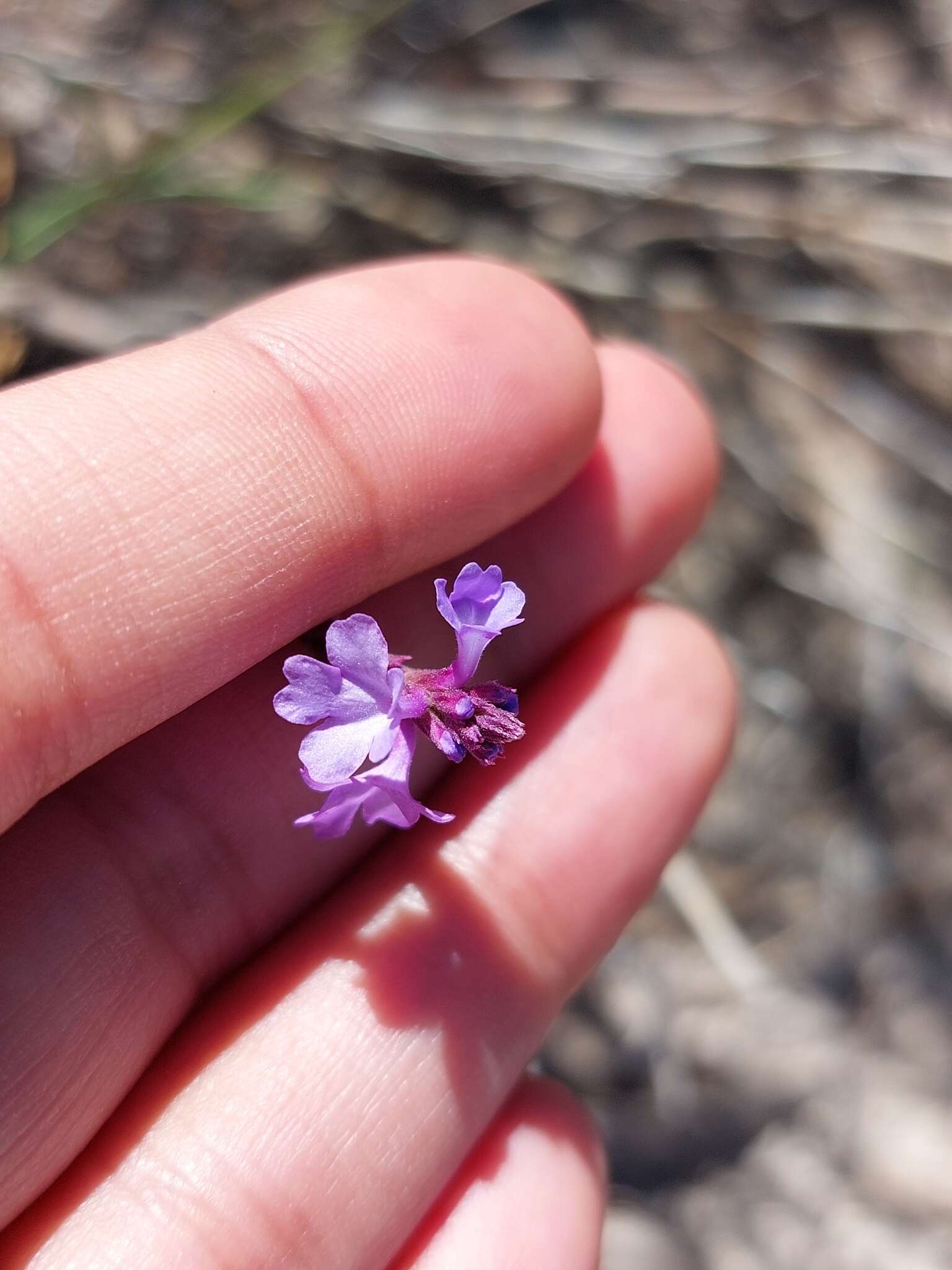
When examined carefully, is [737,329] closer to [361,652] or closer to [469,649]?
[469,649]

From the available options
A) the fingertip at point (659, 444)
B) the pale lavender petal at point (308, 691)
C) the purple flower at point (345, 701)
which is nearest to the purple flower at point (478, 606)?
the purple flower at point (345, 701)

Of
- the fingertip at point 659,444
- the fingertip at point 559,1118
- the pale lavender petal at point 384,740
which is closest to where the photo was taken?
the pale lavender petal at point 384,740

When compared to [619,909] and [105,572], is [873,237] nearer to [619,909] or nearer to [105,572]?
[619,909]

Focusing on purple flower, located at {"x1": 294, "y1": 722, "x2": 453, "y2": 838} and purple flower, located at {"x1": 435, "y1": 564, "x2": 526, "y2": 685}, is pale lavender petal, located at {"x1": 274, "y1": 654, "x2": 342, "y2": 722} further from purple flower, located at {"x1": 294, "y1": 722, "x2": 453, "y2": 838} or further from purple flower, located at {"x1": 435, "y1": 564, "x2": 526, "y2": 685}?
purple flower, located at {"x1": 435, "y1": 564, "x2": 526, "y2": 685}

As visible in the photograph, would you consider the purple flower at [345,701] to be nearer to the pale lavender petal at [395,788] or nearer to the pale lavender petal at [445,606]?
the pale lavender petal at [395,788]

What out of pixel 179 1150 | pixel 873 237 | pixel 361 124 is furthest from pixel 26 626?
pixel 873 237

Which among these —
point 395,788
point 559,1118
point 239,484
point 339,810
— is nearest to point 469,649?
point 395,788

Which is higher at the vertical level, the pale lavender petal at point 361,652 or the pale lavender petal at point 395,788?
the pale lavender petal at point 361,652
